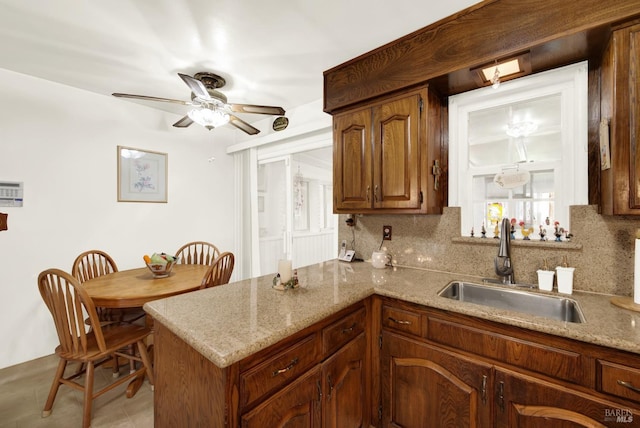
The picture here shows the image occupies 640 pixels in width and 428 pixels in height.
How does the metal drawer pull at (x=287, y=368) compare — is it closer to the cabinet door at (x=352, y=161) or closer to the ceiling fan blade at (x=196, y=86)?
the cabinet door at (x=352, y=161)

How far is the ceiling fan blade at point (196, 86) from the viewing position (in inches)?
69.0

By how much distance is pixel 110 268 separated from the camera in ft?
9.34

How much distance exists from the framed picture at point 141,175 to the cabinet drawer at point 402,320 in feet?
9.69

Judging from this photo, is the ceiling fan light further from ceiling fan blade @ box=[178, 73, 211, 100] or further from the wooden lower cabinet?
the wooden lower cabinet

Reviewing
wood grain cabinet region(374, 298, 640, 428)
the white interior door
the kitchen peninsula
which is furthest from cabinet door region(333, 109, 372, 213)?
the white interior door

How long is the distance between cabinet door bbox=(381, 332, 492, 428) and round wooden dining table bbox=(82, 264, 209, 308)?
4.94ft

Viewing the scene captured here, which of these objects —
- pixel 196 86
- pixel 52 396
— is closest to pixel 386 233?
pixel 196 86

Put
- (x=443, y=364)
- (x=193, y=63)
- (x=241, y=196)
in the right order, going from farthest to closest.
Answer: (x=241, y=196) < (x=193, y=63) < (x=443, y=364)

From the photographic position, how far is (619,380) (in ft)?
3.12

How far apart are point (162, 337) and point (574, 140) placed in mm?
2365

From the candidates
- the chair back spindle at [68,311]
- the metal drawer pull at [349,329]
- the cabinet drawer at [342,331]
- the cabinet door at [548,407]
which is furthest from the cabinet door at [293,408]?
the chair back spindle at [68,311]

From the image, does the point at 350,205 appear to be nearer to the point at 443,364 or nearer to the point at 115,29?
the point at 443,364

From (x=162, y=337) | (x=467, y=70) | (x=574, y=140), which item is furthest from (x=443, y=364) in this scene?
(x=467, y=70)

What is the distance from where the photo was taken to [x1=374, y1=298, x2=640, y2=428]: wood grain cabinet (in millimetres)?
975
